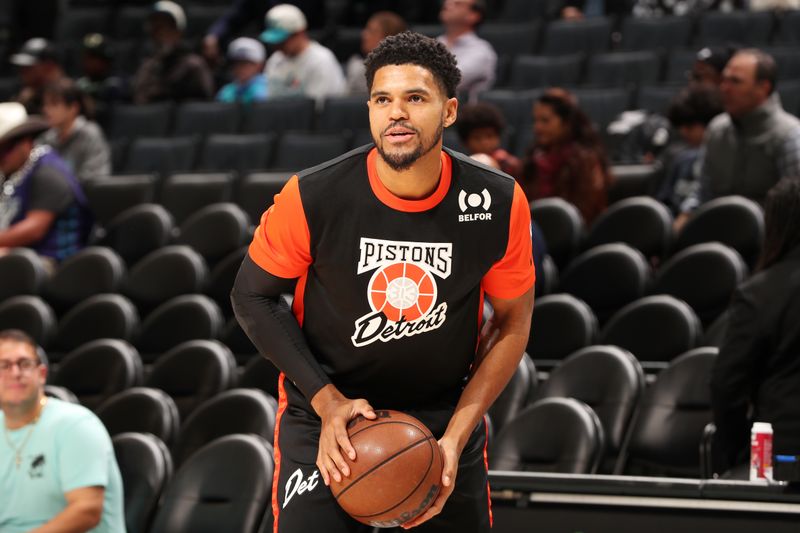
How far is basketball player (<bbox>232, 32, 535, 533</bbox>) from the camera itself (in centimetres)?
287

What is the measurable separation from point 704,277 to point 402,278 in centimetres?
305

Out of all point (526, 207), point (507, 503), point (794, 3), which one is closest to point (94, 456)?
point (507, 503)

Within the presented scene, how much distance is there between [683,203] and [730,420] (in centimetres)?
278

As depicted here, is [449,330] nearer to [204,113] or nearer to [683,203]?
[683,203]

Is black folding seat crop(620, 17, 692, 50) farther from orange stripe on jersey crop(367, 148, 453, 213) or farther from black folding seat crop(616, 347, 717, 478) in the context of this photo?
orange stripe on jersey crop(367, 148, 453, 213)

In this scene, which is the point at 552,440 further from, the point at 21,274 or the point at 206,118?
the point at 206,118

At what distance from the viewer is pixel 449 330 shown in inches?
117

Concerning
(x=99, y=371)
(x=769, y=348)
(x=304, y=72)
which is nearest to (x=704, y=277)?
(x=769, y=348)

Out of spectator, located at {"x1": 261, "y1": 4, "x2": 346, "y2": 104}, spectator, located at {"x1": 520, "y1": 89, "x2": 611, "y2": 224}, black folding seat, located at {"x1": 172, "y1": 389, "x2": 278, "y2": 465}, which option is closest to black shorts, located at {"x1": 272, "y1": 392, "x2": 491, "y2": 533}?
black folding seat, located at {"x1": 172, "y1": 389, "x2": 278, "y2": 465}

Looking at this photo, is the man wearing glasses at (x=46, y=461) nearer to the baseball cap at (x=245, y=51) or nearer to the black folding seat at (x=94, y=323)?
the black folding seat at (x=94, y=323)

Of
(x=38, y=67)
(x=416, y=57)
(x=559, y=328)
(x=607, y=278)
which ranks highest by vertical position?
(x=416, y=57)

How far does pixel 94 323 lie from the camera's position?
6.68 m

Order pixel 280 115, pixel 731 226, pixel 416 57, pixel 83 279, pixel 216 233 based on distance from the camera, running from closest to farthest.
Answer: pixel 416 57 → pixel 731 226 → pixel 83 279 → pixel 216 233 → pixel 280 115

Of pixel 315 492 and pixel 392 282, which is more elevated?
pixel 392 282
